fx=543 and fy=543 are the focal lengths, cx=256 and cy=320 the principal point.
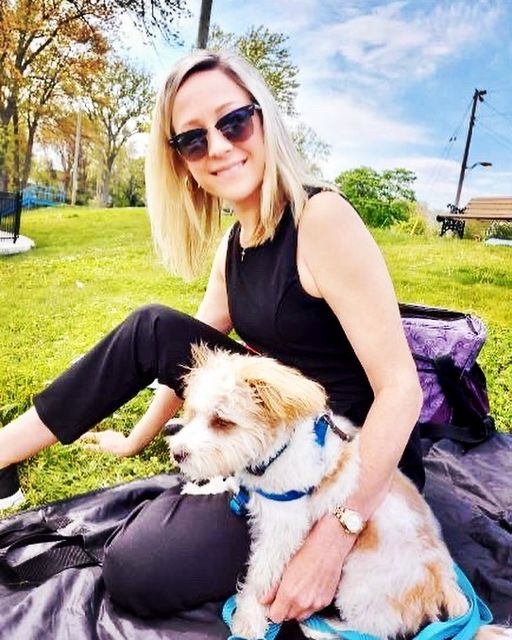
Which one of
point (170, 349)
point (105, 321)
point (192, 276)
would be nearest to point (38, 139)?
point (105, 321)

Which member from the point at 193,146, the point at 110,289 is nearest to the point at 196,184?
the point at 193,146

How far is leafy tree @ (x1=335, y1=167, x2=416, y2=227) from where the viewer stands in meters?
3.84

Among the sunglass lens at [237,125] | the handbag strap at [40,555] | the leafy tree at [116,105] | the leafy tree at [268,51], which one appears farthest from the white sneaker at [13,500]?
the leafy tree at [268,51]

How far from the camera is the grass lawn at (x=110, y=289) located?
3201 millimetres

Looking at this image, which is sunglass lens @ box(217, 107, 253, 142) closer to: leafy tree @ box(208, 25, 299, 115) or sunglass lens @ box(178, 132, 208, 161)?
sunglass lens @ box(178, 132, 208, 161)

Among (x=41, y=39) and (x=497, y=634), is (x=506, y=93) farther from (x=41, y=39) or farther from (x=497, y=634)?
(x=497, y=634)

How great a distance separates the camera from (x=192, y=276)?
2.58m

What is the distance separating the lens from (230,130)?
6.12ft

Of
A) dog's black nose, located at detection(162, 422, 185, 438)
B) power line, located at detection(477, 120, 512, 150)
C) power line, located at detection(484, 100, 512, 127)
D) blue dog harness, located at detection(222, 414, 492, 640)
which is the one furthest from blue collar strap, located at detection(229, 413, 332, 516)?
→ power line, located at detection(484, 100, 512, 127)

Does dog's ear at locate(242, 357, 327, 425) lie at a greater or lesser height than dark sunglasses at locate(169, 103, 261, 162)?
lesser

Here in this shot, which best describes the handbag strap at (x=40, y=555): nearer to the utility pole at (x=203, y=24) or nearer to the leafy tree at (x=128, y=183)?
the leafy tree at (x=128, y=183)

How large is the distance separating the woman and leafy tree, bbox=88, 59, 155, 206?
130 centimetres

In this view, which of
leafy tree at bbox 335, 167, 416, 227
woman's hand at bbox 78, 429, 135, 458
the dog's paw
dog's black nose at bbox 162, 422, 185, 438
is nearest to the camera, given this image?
the dog's paw

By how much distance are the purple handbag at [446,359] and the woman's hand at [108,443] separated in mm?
1472
